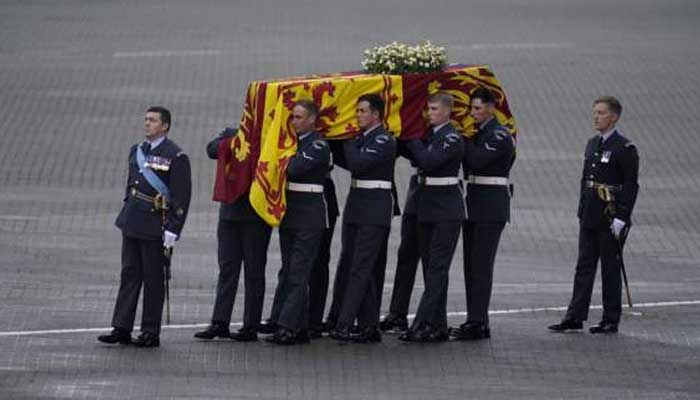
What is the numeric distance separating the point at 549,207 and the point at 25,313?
811cm

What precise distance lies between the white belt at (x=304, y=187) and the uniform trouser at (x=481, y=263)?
1.24m

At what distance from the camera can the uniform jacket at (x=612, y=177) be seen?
15.0 meters

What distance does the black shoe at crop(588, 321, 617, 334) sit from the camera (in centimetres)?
1507

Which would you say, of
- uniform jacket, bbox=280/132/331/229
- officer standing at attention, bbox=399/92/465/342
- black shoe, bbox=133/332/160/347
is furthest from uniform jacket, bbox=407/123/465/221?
black shoe, bbox=133/332/160/347

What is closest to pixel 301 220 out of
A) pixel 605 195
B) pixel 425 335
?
pixel 425 335


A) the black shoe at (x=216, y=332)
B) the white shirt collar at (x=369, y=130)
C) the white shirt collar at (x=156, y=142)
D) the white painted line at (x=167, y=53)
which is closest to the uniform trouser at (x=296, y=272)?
the black shoe at (x=216, y=332)

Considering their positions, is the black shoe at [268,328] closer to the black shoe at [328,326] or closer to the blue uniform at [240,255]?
the blue uniform at [240,255]

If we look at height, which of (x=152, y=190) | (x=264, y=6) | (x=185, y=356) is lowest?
(x=185, y=356)

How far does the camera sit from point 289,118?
47.1 feet

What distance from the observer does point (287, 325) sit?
566 inches

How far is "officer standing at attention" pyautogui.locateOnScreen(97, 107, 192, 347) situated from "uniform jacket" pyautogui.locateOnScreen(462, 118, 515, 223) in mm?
2002

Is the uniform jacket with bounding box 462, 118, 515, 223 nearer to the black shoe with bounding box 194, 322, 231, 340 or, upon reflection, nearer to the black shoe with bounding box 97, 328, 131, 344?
the black shoe with bounding box 194, 322, 231, 340

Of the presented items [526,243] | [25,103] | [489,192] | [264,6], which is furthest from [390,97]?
[264,6]

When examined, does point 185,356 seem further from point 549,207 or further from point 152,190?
point 549,207
